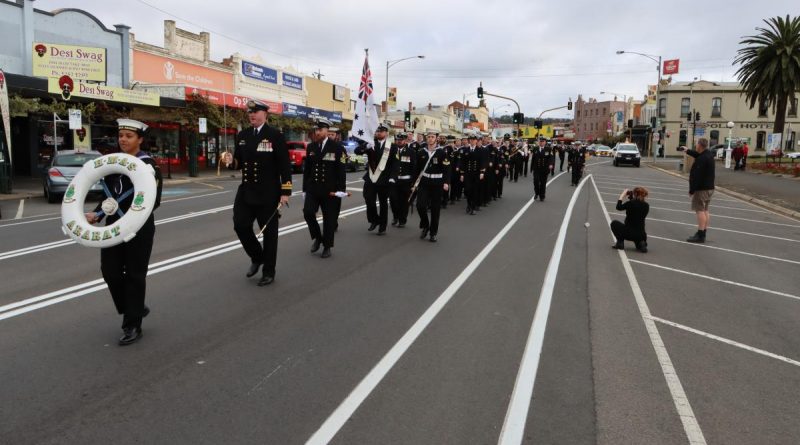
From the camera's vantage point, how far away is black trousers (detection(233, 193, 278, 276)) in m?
6.61

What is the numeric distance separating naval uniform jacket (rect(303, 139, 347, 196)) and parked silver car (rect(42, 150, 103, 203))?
9.53 meters

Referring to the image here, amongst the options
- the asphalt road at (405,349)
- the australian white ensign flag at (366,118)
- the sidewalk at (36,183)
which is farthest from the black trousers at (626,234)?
the sidewalk at (36,183)

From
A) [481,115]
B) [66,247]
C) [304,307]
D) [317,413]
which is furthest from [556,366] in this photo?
[481,115]

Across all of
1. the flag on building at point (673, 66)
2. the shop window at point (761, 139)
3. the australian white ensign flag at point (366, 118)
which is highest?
the flag on building at point (673, 66)

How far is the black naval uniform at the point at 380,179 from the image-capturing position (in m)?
10.5

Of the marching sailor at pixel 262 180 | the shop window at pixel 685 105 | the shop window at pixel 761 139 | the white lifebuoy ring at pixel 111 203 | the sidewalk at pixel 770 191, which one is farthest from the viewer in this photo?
the shop window at pixel 685 105

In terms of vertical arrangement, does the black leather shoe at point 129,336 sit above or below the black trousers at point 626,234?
below

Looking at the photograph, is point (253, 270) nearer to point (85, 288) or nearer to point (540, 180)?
point (85, 288)

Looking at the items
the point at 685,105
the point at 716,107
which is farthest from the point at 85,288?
the point at 716,107

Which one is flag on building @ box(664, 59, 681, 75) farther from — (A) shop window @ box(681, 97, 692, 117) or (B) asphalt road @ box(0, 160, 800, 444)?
(B) asphalt road @ box(0, 160, 800, 444)

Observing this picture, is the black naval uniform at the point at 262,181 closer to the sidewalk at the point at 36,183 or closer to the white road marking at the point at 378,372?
the white road marking at the point at 378,372

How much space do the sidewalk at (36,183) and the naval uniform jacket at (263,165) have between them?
1396 centimetres

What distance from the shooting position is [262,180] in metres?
6.62

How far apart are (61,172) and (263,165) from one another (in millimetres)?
12239
